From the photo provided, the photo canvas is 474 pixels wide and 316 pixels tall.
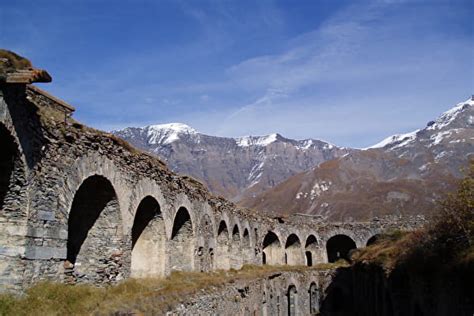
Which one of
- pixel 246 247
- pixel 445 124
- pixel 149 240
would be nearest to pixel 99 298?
pixel 149 240

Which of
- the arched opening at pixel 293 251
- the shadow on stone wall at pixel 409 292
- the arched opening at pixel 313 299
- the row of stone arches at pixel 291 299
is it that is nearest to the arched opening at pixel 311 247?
the arched opening at pixel 293 251

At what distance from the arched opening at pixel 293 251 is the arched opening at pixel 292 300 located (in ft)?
26.6

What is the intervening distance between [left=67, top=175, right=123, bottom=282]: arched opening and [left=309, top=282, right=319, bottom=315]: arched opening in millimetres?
21918

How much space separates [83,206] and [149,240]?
3594 mm

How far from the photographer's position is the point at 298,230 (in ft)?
119

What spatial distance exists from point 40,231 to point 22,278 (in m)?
0.91

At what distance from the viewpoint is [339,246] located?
44.1m

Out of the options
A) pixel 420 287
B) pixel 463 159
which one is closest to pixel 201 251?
pixel 420 287

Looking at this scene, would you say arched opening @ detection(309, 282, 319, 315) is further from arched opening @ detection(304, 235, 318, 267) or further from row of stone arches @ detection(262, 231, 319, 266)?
arched opening @ detection(304, 235, 318, 267)

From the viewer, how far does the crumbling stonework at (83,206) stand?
8055 mm

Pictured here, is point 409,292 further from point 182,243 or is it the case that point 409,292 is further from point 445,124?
point 445,124

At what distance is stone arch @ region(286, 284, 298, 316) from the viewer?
27656 mm

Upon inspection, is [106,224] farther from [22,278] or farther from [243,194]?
[243,194]

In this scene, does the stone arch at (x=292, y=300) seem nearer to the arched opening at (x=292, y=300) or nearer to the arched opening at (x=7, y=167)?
the arched opening at (x=292, y=300)
